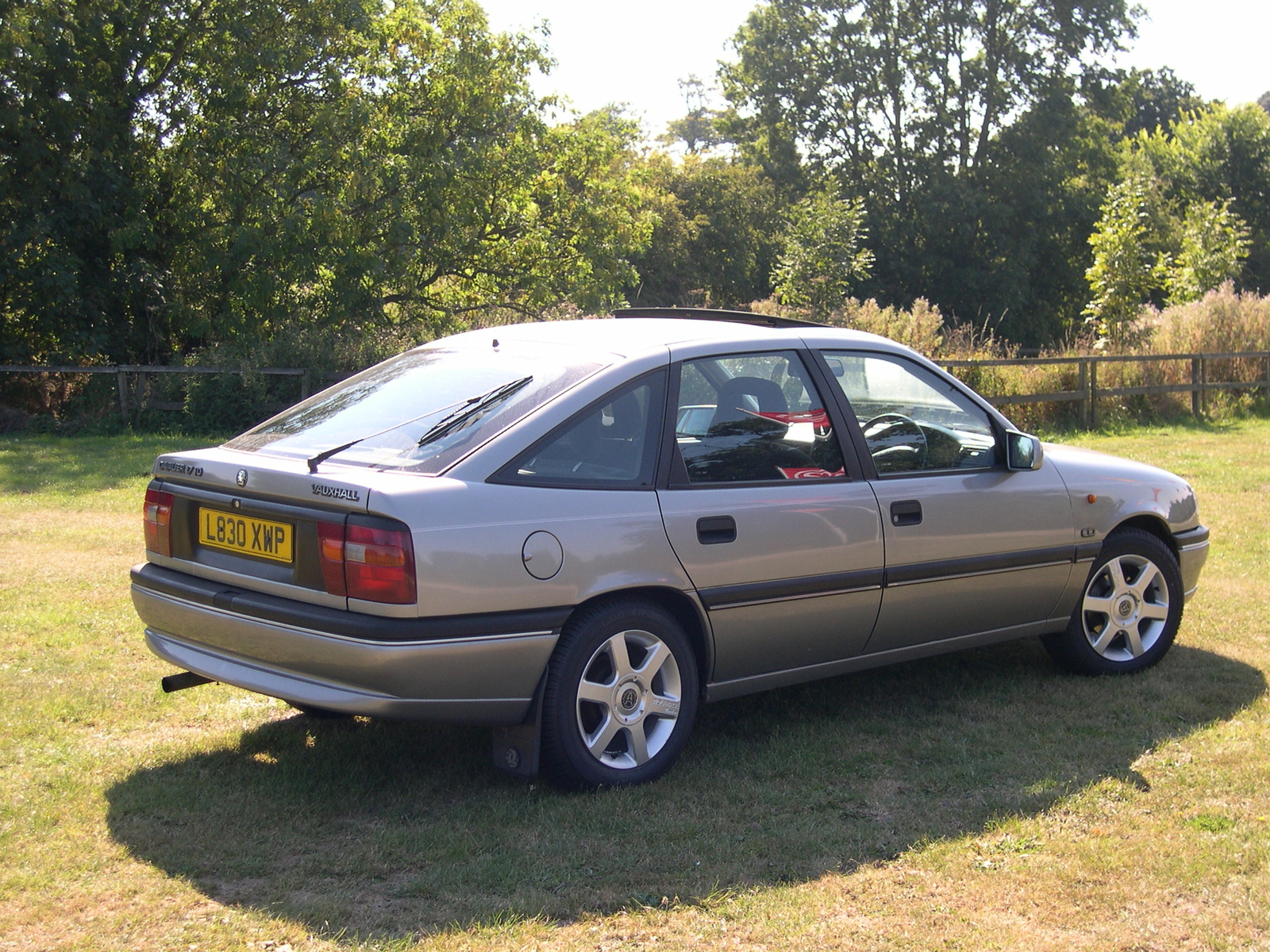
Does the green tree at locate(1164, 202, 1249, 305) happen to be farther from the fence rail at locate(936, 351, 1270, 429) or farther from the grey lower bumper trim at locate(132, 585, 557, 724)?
the grey lower bumper trim at locate(132, 585, 557, 724)

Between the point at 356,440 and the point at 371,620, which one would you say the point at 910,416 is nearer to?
the point at 356,440

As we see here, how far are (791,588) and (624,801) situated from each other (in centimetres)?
104

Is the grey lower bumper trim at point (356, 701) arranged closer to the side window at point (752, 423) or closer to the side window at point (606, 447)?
the side window at point (606, 447)

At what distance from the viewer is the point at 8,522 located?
32.9 feet

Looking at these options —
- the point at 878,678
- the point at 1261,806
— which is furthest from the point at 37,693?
the point at 1261,806

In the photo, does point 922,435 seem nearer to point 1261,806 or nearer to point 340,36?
point 1261,806

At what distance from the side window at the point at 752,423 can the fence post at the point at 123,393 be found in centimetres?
1515

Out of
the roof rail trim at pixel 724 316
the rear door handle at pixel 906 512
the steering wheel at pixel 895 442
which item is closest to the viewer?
the rear door handle at pixel 906 512

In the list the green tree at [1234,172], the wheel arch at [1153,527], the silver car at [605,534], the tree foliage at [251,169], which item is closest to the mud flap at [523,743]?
the silver car at [605,534]

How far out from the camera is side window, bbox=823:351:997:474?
5.18 m

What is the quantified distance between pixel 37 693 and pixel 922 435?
3.98 metres

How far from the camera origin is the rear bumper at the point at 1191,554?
6.16m

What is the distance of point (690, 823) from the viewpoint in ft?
13.5

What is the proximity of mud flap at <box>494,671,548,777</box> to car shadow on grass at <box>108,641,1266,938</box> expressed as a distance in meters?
0.14
